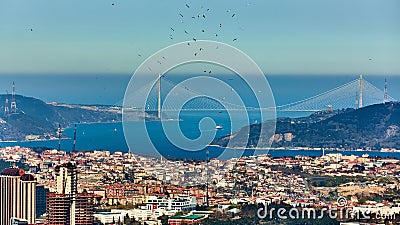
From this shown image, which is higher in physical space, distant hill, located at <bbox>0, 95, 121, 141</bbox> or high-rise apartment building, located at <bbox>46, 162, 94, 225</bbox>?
distant hill, located at <bbox>0, 95, 121, 141</bbox>

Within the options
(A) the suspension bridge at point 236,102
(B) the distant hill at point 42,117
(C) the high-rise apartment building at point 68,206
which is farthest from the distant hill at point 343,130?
(C) the high-rise apartment building at point 68,206

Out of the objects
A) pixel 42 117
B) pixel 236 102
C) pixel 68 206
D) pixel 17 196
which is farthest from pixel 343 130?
pixel 68 206

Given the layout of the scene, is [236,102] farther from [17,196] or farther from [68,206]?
[68,206]

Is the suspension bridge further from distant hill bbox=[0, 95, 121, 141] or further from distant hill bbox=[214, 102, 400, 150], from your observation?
distant hill bbox=[0, 95, 121, 141]

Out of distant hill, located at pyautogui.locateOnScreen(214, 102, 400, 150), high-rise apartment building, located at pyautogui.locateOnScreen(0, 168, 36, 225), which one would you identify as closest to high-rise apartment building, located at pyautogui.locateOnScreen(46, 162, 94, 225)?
high-rise apartment building, located at pyautogui.locateOnScreen(0, 168, 36, 225)

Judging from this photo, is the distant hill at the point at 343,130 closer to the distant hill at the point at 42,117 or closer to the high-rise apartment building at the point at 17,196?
the distant hill at the point at 42,117

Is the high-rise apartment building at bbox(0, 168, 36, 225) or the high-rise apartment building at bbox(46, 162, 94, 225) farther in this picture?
the high-rise apartment building at bbox(0, 168, 36, 225)
